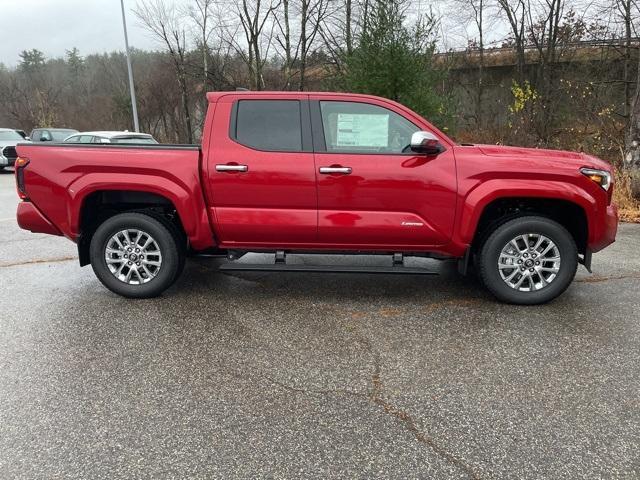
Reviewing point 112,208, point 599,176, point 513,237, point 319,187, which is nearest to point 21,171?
point 112,208

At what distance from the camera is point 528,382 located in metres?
3.10

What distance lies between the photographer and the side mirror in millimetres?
4078

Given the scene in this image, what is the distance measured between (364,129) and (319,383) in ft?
7.89

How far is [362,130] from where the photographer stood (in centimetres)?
447

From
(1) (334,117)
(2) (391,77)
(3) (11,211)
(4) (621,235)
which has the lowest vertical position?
(4) (621,235)

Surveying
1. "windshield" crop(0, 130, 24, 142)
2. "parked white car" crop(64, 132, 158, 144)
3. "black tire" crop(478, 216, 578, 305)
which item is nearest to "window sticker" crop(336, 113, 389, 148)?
"black tire" crop(478, 216, 578, 305)

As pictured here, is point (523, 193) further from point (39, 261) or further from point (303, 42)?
point (303, 42)

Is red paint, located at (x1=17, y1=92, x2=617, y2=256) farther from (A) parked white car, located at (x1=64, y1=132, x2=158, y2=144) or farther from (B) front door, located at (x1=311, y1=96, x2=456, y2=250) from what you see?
(A) parked white car, located at (x1=64, y1=132, x2=158, y2=144)

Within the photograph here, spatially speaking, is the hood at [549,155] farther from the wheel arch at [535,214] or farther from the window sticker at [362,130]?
the window sticker at [362,130]

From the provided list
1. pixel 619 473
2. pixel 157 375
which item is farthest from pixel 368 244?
pixel 619 473

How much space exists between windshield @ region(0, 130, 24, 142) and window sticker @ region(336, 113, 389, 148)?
2138 cm

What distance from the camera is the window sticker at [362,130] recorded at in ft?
14.5

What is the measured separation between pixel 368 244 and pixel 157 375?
2.16 m

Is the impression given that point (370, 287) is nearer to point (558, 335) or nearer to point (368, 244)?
point (368, 244)
